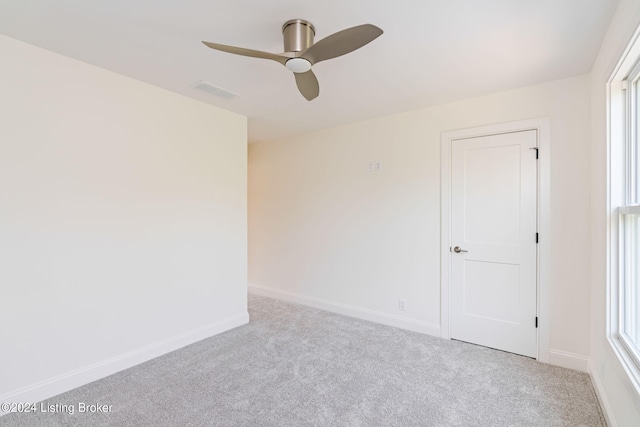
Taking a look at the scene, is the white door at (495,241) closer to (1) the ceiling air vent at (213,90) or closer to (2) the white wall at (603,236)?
(2) the white wall at (603,236)

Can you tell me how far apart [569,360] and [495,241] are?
3.56 feet

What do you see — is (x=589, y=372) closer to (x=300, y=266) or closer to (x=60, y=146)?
(x=300, y=266)

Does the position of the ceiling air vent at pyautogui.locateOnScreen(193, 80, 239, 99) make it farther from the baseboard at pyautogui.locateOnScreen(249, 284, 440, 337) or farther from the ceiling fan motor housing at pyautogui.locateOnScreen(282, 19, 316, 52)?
the baseboard at pyautogui.locateOnScreen(249, 284, 440, 337)

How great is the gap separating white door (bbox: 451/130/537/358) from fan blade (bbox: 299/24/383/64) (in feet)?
6.06

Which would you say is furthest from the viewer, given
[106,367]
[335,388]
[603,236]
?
[106,367]

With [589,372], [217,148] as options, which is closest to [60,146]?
[217,148]

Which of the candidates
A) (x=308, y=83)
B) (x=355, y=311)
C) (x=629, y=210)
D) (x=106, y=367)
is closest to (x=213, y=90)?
(x=308, y=83)

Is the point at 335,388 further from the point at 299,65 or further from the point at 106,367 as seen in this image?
the point at 299,65

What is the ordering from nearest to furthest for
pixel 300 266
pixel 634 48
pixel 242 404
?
pixel 634 48, pixel 242 404, pixel 300 266

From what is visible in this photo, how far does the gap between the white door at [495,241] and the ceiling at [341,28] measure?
1.98ft

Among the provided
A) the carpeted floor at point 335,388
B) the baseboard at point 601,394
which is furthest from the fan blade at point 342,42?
→ the baseboard at point 601,394

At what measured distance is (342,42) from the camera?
61.1 inches

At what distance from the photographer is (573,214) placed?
95.3 inches

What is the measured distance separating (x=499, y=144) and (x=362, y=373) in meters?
2.36
